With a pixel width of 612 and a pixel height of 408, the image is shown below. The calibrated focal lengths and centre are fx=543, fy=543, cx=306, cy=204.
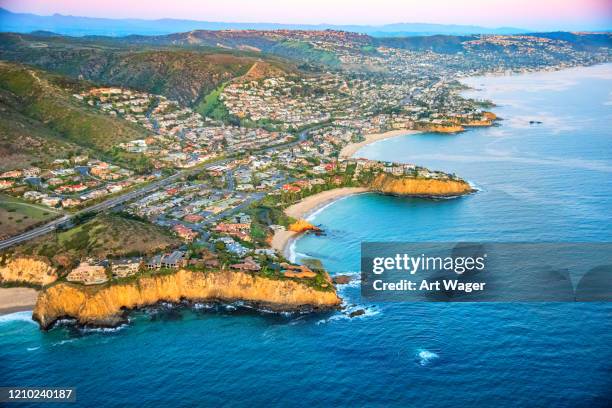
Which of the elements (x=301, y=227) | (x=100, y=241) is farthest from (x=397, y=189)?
(x=100, y=241)

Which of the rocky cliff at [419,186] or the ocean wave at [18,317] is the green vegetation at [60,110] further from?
the ocean wave at [18,317]

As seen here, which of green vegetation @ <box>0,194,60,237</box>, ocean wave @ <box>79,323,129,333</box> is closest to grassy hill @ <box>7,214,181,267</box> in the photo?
green vegetation @ <box>0,194,60,237</box>

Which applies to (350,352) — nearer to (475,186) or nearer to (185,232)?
(185,232)

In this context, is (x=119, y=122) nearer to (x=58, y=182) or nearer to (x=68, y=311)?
(x=58, y=182)

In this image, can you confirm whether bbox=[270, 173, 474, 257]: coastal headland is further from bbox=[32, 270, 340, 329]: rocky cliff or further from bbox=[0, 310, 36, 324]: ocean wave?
bbox=[0, 310, 36, 324]: ocean wave

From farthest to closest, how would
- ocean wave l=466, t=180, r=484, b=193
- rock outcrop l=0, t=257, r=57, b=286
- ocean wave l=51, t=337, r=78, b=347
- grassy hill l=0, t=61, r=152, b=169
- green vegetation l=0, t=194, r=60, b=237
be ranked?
grassy hill l=0, t=61, r=152, b=169
ocean wave l=466, t=180, r=484, b=193
green vegetation l=0, t=194, r=60, b=237
rock outcrop l=0, t=257, r=57, b=286
ocean wave l=51, t=337, r=78, b=347

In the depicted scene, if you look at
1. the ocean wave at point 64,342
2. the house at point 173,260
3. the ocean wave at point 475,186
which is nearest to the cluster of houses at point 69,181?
the house at point 173,260
